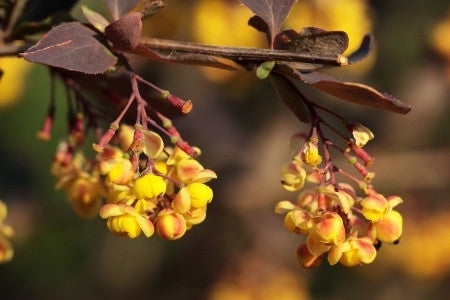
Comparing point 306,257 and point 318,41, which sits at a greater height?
point 318,41

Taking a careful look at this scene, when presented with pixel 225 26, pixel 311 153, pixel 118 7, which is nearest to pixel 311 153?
pixel 311 153

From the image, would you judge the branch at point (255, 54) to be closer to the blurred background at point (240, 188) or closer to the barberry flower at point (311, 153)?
the barberry flower at point (311, 153)

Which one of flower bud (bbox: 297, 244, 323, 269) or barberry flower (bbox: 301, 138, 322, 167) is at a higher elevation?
barberry flower (bbox: 301, 138, 322, 167)

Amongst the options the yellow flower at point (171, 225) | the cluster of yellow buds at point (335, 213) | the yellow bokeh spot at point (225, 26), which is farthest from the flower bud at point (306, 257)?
the yellow bokeh spot at point (225, 26)

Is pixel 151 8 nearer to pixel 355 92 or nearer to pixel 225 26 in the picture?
pixel 355 92

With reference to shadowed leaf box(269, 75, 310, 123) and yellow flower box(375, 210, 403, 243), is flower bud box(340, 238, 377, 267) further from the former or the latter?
shadowed leaf box(269, 75, 310, 123)

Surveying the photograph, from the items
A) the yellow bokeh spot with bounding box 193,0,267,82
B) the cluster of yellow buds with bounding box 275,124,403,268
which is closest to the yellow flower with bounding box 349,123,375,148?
the cluster of yellow buds with bounding box 275,124,403,268
